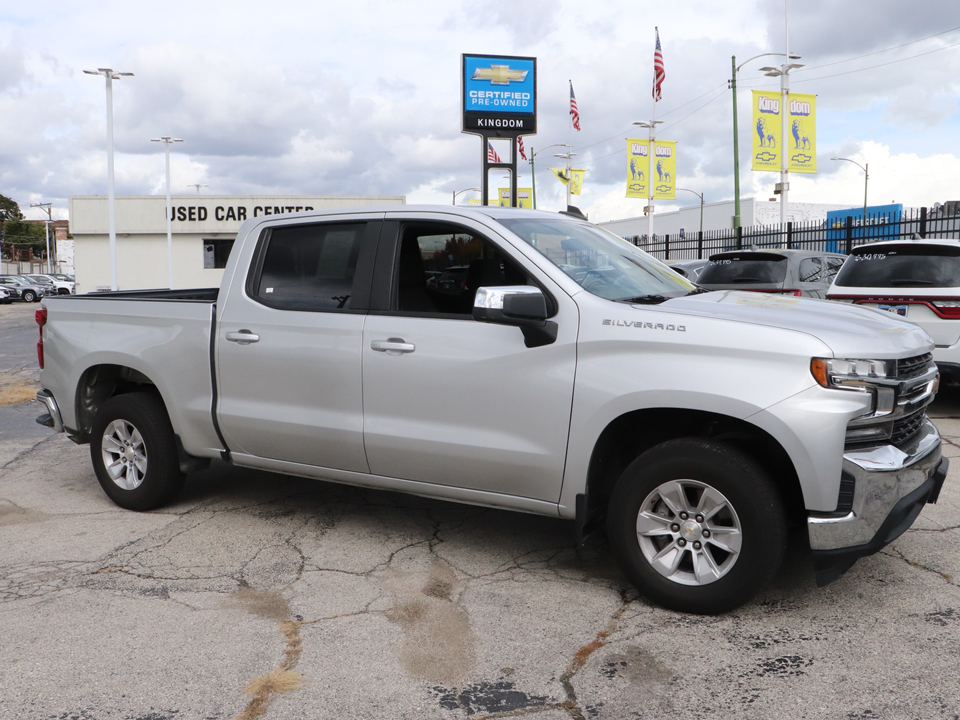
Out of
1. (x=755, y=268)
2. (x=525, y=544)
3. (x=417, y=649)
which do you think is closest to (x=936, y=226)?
(x=755, y=268)

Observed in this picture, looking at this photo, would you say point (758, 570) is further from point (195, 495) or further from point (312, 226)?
point (195, 495)

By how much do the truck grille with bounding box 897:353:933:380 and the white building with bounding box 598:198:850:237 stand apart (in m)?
57.1

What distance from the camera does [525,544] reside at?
16.7 ft

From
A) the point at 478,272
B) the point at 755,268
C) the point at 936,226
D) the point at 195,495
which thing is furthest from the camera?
the point at 936,226

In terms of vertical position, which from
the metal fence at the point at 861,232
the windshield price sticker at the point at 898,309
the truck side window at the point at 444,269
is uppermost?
the metal fence at the point at 861,232

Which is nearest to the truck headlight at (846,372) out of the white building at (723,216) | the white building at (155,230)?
the white building at (155,230)

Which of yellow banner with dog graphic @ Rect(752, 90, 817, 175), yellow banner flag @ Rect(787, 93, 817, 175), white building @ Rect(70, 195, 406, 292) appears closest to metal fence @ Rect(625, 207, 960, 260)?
yellow banner with dog graphic @ Rect(752, 90, 817, 175)

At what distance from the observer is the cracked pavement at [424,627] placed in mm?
3301

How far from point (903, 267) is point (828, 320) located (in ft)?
16.7

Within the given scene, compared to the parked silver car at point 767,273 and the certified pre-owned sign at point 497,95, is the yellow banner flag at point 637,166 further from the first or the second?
the parked silver car at point 767,273

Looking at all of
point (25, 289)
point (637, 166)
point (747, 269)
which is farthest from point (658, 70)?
point (25, 289)

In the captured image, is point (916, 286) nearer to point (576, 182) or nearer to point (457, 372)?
point (457, 372)

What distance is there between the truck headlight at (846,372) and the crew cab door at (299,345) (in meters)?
2.29

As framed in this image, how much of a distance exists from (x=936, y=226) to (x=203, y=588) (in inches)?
728
